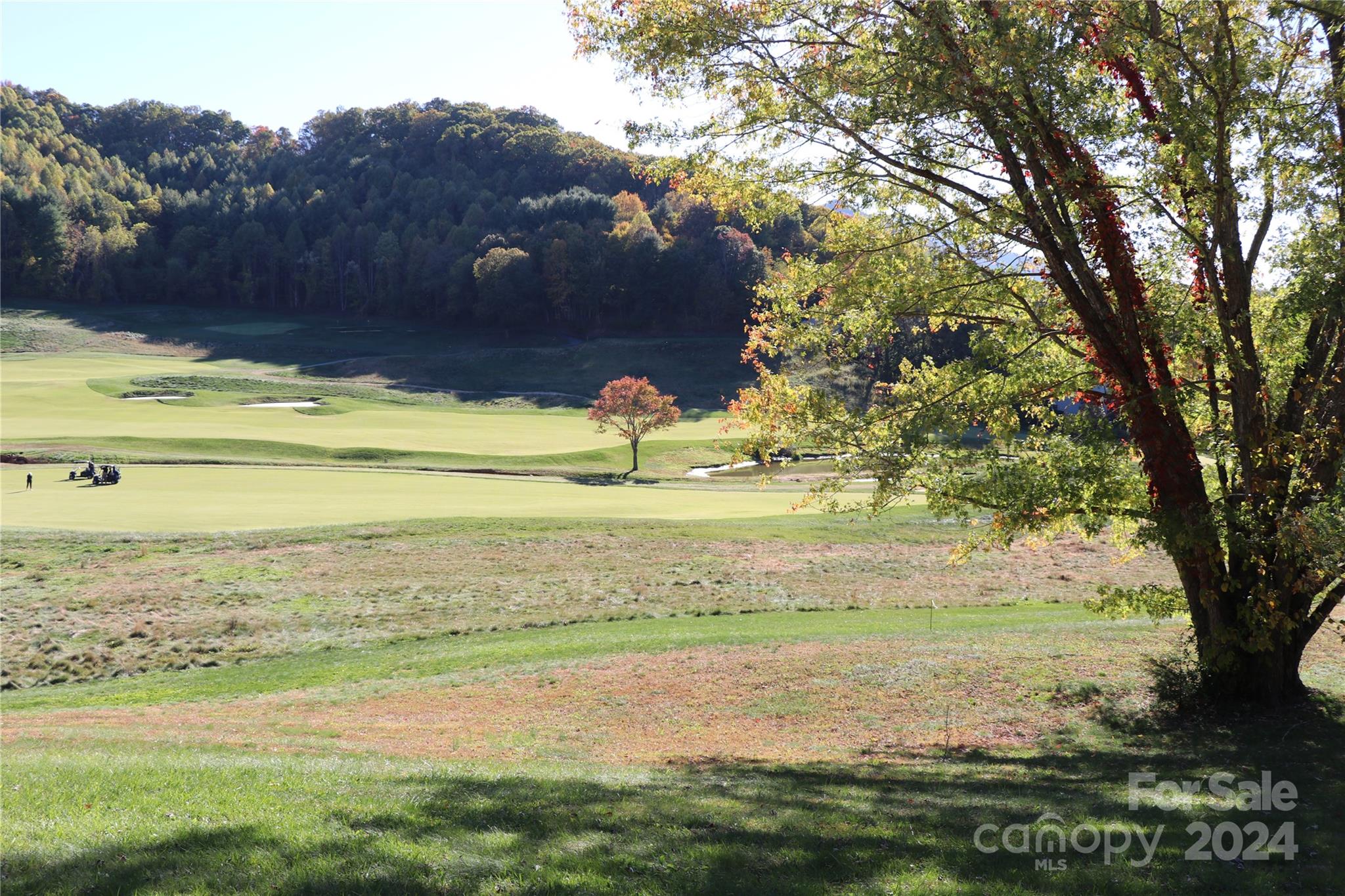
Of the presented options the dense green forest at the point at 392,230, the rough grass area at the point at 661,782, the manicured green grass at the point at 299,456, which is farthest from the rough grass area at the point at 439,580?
the dense green forest at the point at 392,230

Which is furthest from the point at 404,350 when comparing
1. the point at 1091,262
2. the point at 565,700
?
the point at 1091,262

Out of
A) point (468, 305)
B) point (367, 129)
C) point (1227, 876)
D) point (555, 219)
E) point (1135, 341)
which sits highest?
point (367, 129)

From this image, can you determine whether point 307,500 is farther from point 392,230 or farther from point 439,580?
point 392,230

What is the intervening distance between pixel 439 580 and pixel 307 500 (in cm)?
1407

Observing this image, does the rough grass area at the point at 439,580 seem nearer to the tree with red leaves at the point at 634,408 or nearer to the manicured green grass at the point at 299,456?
the manicured green grass at the point at 299,456

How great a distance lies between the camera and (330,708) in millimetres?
14781

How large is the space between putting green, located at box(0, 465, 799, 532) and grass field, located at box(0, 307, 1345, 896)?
0.94 ft

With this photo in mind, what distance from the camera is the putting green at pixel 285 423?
175 ft

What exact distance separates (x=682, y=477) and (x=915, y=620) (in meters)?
35.3

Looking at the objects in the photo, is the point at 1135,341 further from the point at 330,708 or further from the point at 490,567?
the point at 490,567

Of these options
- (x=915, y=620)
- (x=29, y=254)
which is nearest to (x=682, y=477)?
(x=915, y=620)

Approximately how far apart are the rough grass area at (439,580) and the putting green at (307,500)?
9.13ft

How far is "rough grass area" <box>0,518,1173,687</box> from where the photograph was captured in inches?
791

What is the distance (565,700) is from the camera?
14617mm
